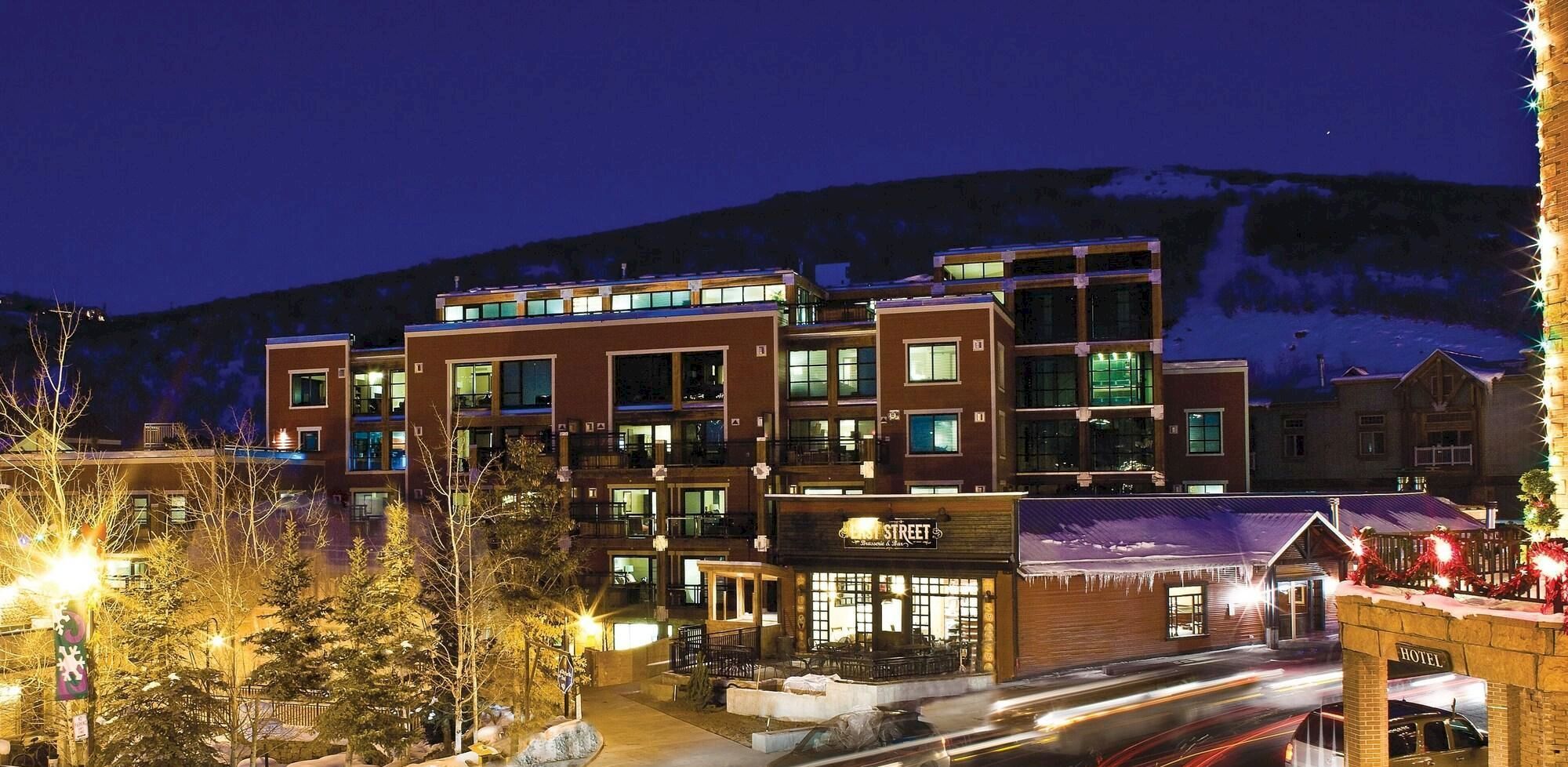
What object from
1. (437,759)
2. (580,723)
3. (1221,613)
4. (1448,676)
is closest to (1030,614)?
(1221,613)

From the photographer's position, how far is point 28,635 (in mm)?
30266

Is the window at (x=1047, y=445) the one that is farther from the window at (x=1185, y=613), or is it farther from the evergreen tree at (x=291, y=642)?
the evergreen tree at (x=291, y=642)

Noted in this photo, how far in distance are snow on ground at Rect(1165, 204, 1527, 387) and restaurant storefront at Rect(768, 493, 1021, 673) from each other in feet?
271

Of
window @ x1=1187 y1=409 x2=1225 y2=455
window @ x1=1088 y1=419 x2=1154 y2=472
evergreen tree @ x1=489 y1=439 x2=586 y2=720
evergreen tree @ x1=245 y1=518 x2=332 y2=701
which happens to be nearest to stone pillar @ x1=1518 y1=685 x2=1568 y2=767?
evergreen tree @ x1=489 y1=439 x2=586 y2=720

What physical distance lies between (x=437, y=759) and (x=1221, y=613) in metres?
23.1

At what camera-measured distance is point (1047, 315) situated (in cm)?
5909

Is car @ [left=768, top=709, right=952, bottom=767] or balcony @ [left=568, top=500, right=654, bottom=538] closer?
car @ [left=768, top=709, right=952, bottom=767]

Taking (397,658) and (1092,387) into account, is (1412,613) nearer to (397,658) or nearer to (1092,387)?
(397,658)

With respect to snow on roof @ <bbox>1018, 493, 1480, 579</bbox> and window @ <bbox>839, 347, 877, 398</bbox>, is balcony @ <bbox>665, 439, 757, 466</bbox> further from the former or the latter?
snow on roof @ <bbox>1018, 493, 1480, 579</bbox>

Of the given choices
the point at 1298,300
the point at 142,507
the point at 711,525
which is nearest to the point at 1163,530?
the point at 711,525

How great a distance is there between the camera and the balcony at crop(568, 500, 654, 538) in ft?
165

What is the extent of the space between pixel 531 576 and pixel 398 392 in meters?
31.5

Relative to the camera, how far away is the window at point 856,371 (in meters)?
52.0

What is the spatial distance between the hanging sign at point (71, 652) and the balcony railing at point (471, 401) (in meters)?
35.2
